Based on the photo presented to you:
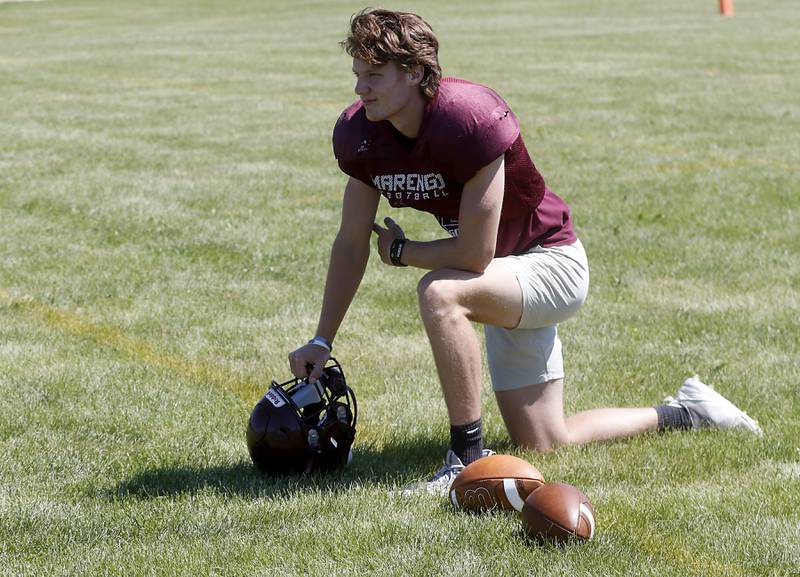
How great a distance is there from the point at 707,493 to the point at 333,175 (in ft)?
25.2

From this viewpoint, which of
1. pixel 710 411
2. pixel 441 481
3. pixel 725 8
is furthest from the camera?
pixel 725 8

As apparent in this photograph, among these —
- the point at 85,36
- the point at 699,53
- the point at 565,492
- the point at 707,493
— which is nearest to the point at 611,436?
the point at 707,493

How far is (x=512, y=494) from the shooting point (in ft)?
13.8

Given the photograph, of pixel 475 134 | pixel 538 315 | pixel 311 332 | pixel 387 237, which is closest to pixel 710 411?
pixel 538 315

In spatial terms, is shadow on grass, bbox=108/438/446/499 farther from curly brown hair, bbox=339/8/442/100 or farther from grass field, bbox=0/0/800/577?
curly brown hair, bbox=339/8/442/100

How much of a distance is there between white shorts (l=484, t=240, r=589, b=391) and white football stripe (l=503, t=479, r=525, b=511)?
2.73ft

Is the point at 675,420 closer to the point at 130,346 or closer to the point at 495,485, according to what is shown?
the point at 495,485

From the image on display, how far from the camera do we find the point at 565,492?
400 centimetres

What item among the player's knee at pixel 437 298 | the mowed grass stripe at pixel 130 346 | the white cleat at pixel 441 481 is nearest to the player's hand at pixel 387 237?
the player's knee at pixel 437 298

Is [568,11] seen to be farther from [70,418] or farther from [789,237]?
[70,418]

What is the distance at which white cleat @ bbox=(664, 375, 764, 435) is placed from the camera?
5289mm

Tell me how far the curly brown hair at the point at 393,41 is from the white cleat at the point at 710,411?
6.23ft

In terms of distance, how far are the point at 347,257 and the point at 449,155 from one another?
70cm

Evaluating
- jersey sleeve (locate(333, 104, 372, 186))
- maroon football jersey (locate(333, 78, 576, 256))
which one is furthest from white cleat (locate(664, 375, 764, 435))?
jersey sleeve (locate(333, 104, 372, 186))
